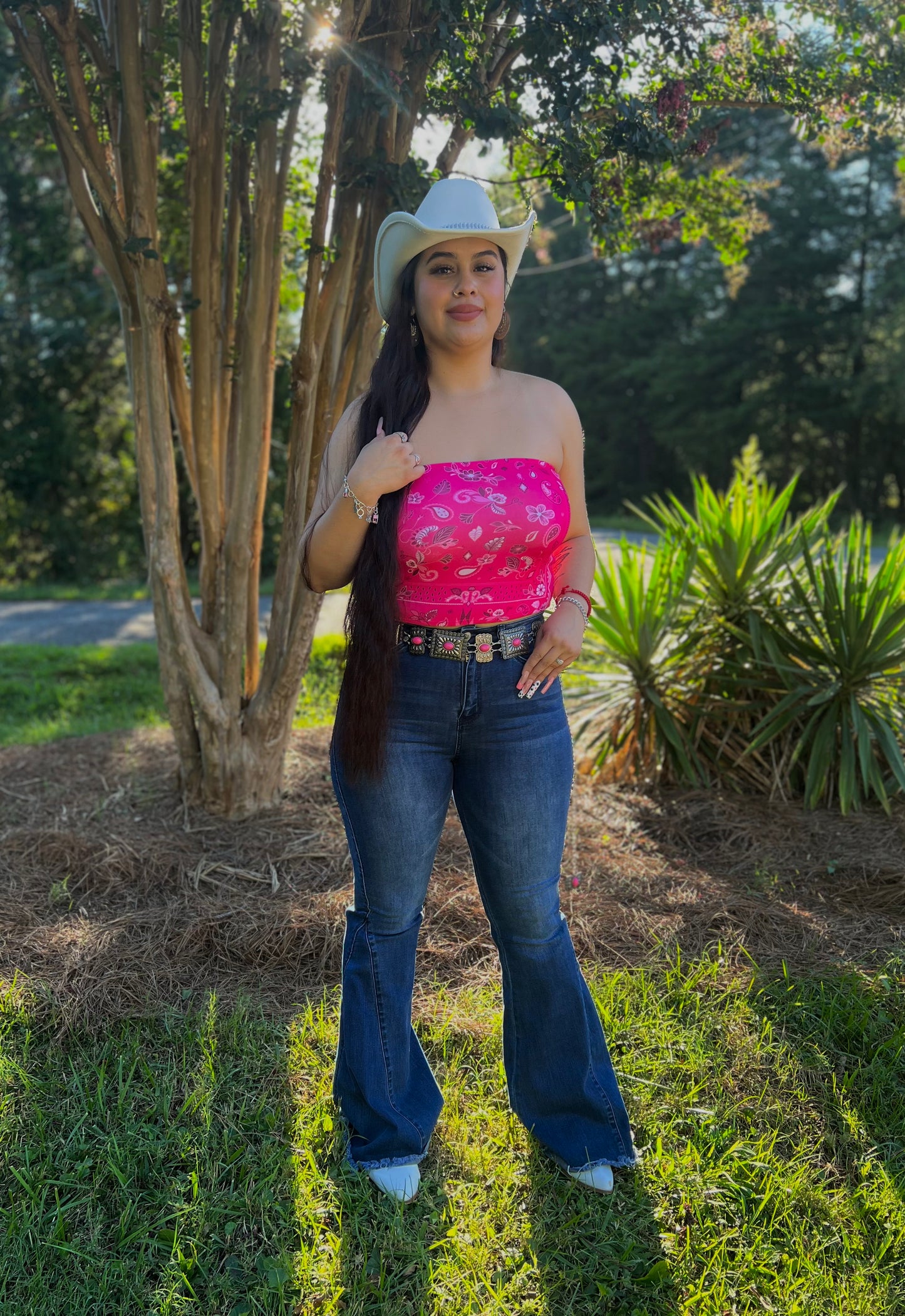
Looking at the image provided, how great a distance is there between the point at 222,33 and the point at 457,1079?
3.78 meters

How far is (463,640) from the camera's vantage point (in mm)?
2236

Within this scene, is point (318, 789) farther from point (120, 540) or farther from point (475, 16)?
point (120, 540)

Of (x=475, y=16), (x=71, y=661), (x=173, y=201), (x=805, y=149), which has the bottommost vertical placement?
(x=71, y=661)

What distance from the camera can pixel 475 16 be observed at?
3395 mm

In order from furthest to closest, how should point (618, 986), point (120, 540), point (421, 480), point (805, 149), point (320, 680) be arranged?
point (805, 149) < point (120, 540) < point (320, 680) < point (618, 986) < point (421, 480)

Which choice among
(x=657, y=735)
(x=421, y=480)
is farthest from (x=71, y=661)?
(x=421, y=480)

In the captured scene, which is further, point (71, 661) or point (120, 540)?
point (120, 540)

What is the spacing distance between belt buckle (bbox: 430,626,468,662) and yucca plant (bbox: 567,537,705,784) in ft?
9.22

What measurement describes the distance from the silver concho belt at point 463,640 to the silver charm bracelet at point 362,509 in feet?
0.82

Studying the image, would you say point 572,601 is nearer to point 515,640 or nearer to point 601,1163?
point 515,640

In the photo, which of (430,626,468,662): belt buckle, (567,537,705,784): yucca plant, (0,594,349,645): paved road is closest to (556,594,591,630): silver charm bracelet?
(430,626,468,662): belt buckle

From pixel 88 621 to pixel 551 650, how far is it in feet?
32.1

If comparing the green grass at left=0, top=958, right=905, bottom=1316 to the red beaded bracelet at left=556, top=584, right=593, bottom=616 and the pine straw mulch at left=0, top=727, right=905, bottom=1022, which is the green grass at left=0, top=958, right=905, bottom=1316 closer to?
the pine straw mulch at left=0, top=727, right=905, bottom=1022

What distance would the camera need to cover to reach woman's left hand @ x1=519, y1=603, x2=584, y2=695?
2242 mm
